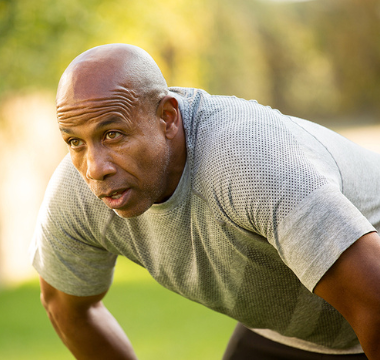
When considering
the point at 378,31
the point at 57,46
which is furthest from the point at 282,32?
the point at 57,46

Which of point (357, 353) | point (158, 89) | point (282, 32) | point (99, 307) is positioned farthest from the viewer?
point (282, 32)

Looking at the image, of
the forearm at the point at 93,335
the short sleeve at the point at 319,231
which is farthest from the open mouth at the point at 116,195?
the forearm at the point at 93,335

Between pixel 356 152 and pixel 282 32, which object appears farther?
pixel 282 32

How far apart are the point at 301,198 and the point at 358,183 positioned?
0.53 m

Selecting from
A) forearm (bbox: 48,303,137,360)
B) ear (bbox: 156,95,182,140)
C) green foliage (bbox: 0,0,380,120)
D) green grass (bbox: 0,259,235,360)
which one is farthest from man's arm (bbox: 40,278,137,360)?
green foliage (bbox: 0,0,380,120)

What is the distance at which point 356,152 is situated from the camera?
7.53 feet

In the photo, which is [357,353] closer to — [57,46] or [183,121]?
[183,121]

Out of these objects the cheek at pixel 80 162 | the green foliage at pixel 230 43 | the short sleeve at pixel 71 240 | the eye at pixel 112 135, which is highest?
the green foliage at pixel 230 43

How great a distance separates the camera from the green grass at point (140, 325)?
5660 millimetres

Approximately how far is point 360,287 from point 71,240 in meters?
1.27

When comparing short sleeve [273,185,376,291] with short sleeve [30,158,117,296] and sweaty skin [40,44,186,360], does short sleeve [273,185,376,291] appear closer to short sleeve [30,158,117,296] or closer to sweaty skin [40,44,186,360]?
sweaty skin [40,44,186,360]

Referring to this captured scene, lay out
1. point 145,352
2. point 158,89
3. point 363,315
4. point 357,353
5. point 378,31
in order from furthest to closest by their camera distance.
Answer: point 378,31, point 145,352, point 357,353, point 158,89, point 363,315

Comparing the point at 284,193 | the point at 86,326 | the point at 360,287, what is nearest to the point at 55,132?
the point at 86,326

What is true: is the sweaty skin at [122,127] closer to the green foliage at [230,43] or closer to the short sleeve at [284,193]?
the short sleeve at [284,193]
